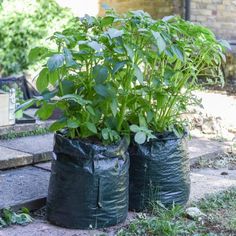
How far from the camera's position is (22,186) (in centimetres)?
315

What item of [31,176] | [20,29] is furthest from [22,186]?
[20,29]

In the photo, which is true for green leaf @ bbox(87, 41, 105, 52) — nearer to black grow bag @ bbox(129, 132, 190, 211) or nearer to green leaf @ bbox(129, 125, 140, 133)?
green leaf @ bbox(129, 125, 140, 133)

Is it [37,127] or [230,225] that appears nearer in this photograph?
[230,225]

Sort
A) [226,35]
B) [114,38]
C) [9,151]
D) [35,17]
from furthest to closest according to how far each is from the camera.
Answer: [226,35] < [35,17] < [9,151] < [114,38]

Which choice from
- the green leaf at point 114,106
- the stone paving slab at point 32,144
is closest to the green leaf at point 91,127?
the green leaf at point 114,106

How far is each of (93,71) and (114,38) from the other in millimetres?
214

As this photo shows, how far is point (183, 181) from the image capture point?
3.07 metres

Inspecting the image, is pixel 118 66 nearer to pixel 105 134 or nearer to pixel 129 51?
pixel 129 51

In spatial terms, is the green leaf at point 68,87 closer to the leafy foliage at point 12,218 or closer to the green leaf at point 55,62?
the green leaf at point 55,62

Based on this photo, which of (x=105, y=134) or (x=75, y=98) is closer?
(x=75, y=98)

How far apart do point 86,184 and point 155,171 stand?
530 mm

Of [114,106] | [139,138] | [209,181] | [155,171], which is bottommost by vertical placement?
[209,181]

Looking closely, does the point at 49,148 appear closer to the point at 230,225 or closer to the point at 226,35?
the point at 230,225

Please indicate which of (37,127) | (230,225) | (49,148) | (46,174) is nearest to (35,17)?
(37,127)
